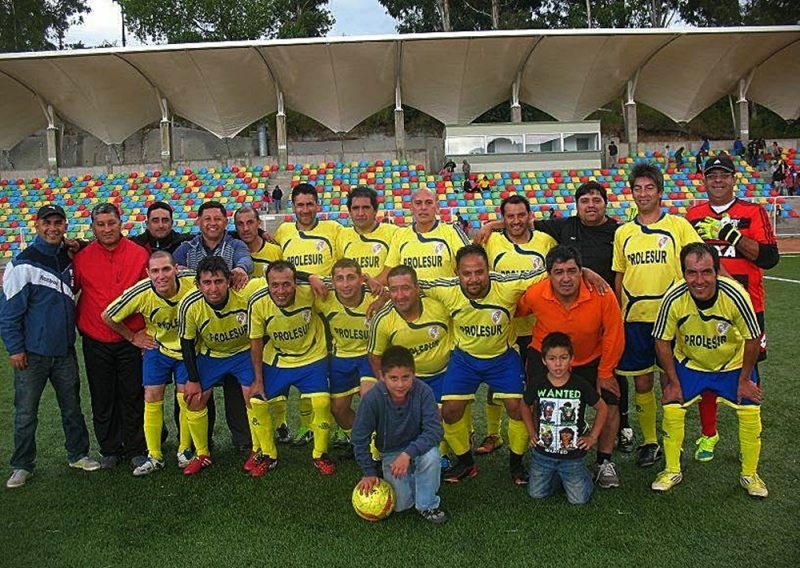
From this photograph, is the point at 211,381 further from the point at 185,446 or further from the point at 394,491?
the point at 394,491

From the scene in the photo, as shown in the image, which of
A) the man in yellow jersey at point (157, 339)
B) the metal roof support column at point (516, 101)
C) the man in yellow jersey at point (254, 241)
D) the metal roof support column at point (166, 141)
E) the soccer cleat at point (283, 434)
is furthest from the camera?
the metal roof support column at point (166, 141)

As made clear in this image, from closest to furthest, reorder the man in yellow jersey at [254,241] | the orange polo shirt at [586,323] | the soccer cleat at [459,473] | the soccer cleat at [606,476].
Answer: the orange polo shirt at [586,323], the soccer cleat at [606,476], the soccer cleat at [459,473], the man in yellow jersey at [254,241]

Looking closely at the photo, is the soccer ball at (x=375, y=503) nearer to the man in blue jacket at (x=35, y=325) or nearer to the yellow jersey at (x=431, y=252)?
the yellow jersey at (x=431, y=252)

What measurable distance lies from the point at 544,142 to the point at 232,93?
12197 mm

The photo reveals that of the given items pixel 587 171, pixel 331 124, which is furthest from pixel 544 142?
pixel 331 124

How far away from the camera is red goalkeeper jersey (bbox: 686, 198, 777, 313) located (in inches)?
167

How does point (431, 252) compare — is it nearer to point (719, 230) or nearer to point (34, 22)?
point (719, 230)

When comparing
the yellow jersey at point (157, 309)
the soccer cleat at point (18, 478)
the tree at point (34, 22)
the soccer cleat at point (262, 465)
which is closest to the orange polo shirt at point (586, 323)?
the soccer cleat at point (262, 465)

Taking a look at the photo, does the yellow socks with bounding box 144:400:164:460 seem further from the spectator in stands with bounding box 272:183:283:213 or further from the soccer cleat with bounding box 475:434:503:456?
the spectator in stands with bounding box 272:183:283:213

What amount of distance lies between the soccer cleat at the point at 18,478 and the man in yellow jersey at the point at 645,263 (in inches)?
159

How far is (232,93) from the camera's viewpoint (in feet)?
86.0

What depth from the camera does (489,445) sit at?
484cm

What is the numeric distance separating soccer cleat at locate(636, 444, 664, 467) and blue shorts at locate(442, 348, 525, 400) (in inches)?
38.4

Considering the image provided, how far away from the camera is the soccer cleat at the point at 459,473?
4285 mm
